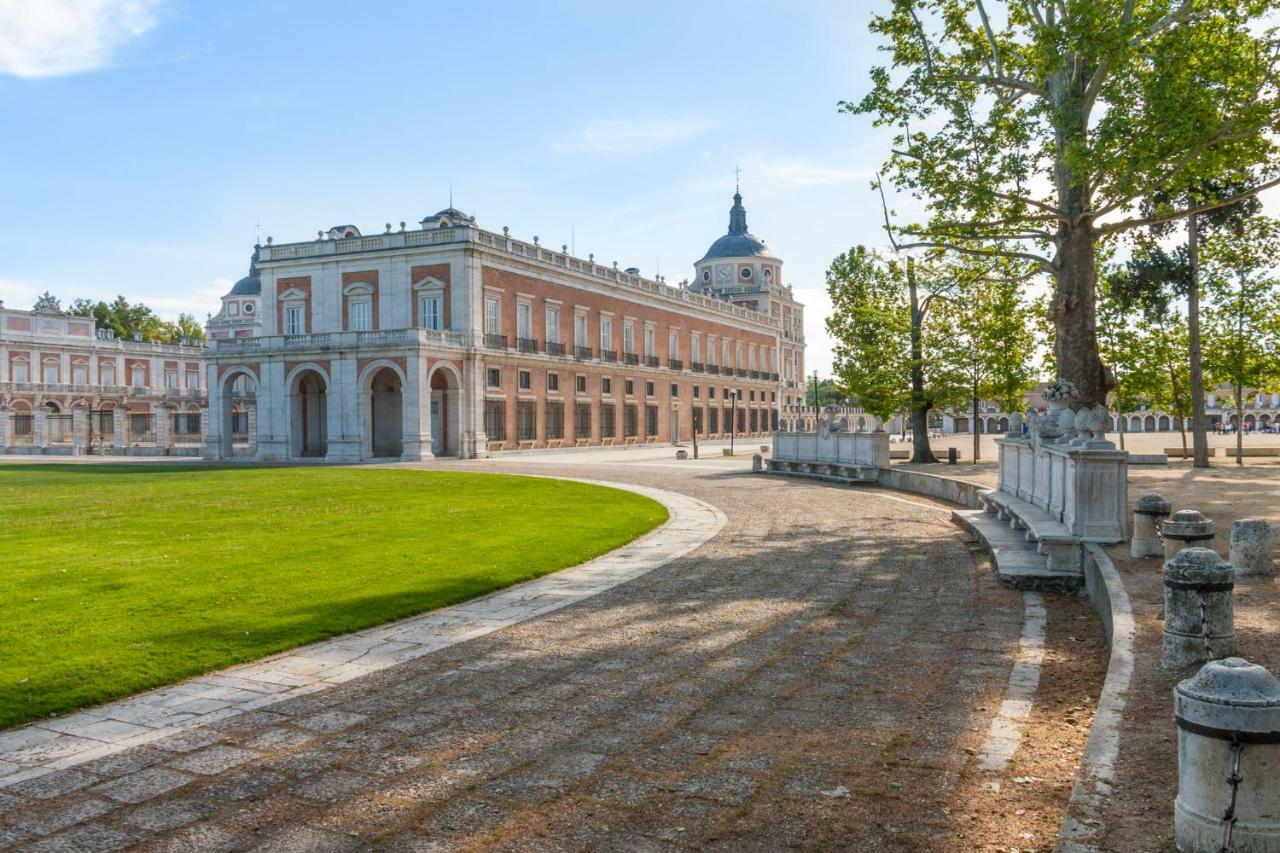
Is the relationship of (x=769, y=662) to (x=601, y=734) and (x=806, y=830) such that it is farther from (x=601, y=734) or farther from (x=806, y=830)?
(x=806, y=830)

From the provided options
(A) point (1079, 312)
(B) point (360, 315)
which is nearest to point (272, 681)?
(A) point (1079, 312)

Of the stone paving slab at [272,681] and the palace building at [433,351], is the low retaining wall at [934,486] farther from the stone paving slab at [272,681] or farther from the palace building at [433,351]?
the palace building at [433,351]

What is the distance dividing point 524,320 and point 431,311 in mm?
5692

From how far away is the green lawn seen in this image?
6.93 meters

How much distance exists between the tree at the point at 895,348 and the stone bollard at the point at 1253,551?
2643 centimetres

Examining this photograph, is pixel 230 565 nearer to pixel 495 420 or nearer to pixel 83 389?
pixel 495 420

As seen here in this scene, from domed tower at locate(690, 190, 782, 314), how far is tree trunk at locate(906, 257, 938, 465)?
5308 cm

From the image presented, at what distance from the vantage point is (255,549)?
40.5 ft

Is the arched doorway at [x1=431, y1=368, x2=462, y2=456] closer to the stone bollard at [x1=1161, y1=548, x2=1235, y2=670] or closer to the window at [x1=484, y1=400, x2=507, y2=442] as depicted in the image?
the window at [x1=484, y1=400, x2=507, y2=442]

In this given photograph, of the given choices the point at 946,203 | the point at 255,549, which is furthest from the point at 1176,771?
the point at 946,203

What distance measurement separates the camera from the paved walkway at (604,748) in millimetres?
4102

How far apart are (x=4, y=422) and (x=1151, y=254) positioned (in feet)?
209

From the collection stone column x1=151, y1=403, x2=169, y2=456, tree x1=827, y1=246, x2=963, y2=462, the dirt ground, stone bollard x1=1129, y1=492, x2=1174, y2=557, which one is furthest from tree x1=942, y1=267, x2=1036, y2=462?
stone column x1=151, y1=403, x2=169, y2=456

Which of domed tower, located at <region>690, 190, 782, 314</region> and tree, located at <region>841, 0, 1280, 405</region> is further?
domed tower, located at <region>690, 190, 782, 314</region>
